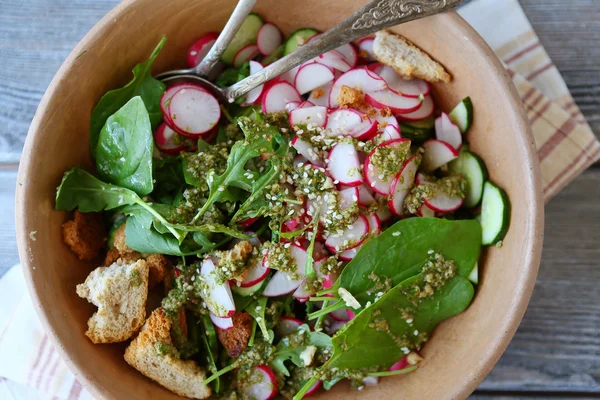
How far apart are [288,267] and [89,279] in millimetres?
592

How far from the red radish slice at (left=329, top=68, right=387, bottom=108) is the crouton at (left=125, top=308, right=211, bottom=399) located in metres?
0.87

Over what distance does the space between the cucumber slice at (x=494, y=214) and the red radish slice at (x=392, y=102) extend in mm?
340

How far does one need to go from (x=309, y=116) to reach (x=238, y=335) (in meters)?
0.70

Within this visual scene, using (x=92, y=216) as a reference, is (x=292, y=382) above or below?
below

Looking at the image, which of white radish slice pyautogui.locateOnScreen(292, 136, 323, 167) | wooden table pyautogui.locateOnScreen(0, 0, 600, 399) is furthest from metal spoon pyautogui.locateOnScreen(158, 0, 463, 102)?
wooden table pyautogui.locateOnScreen(0, 0, 600, 399)

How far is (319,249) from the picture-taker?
1696 mm

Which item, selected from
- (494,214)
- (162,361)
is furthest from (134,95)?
(494,214)

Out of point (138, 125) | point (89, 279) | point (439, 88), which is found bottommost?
point (89, 279)

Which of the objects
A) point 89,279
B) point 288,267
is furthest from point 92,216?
point 288,267

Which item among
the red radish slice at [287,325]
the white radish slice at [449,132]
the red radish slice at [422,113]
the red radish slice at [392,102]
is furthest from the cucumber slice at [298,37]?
the red radish slice at [287,325]

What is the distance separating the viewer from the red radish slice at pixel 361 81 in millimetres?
1750

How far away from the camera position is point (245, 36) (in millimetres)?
1843

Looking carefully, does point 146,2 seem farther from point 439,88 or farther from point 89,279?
point 439,88

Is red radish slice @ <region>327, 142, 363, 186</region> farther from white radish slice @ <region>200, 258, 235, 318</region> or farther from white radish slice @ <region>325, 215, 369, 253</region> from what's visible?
white radish slice @ <region>200, 258, 235, 318</region>
